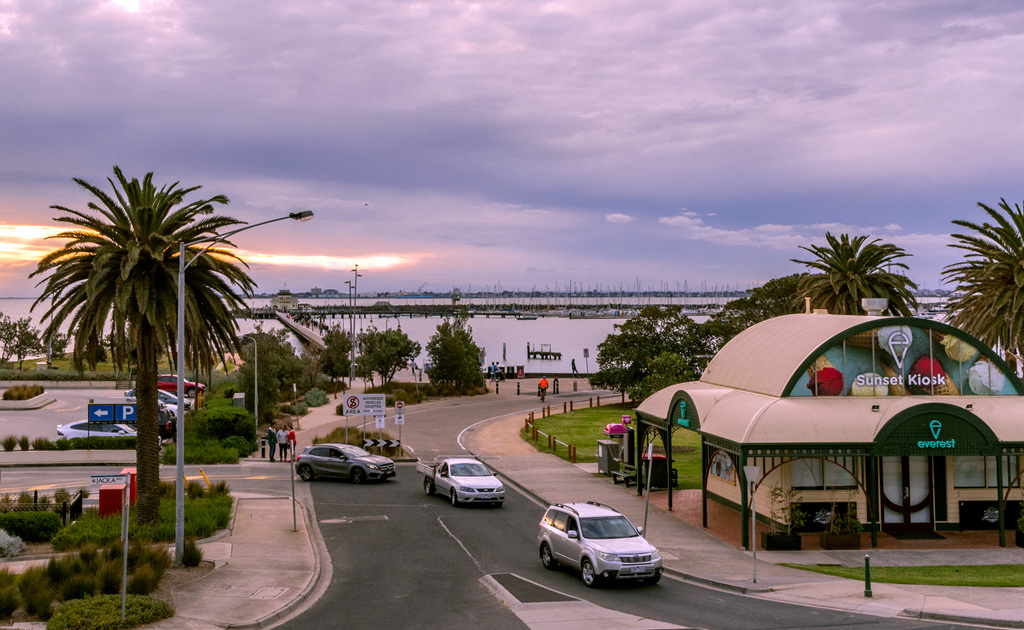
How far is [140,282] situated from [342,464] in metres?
13.9

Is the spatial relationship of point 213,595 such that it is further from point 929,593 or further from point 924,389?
point 924,389

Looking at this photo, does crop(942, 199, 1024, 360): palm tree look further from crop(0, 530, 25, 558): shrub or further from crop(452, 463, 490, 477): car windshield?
crop(0, 530, 25, 558): shrub

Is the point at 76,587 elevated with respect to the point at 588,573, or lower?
elevated

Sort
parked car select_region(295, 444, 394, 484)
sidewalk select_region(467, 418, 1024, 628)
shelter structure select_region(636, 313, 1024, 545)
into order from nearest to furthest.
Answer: sidewalk select_region(467, 418, 1024, 628), shelter structure select_region(636, 313, 1024, 545), parked car select_region(295, 444, 394, 484)

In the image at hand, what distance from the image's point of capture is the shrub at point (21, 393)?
56.7m

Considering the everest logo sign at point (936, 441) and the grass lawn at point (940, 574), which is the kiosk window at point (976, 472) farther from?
the grass lawn at point (940, 574)

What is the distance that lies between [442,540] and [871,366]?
13.9 m

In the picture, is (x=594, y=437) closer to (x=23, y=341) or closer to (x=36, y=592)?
(x=36, y=592)

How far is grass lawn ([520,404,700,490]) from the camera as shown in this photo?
36.9m

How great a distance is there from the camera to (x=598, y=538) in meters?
18.5

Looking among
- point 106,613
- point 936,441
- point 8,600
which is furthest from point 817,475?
point 8,600

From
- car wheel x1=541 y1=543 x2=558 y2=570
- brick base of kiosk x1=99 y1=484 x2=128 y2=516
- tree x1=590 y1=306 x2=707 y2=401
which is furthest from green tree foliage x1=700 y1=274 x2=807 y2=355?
brick base of kiosk x1=99 y1=484 x2=128 y2=516

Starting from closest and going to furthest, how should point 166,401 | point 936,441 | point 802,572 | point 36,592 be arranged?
point 36,592 → point 802,572 → point 936,441 → point 166,401

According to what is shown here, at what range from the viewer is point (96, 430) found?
138 ft
